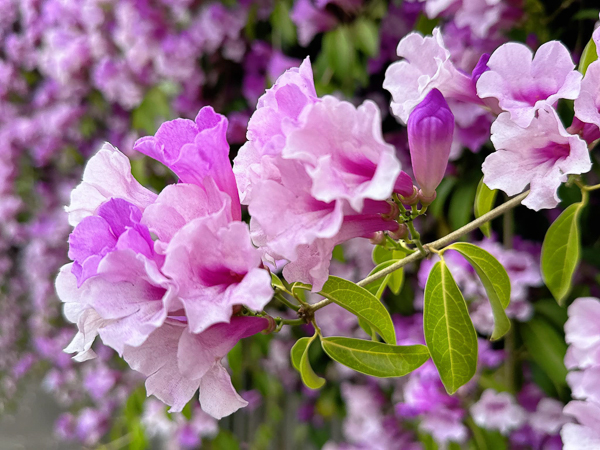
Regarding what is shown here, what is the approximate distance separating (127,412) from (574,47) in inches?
48.6

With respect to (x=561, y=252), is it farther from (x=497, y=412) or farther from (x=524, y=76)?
(x=497, y=412)

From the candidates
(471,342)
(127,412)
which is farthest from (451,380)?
(127,412)

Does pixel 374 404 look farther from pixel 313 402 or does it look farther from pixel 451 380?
pixel 451 380

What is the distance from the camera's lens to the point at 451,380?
356mm

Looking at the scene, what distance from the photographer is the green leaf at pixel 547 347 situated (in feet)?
2.92

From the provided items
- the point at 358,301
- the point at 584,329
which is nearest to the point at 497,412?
the point at 584,329

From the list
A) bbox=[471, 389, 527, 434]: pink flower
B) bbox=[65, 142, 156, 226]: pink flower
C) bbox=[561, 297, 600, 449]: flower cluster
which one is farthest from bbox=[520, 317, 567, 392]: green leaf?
bbox=[65, 142, 156, 226]: pink flower

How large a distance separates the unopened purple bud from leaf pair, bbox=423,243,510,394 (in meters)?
0.06

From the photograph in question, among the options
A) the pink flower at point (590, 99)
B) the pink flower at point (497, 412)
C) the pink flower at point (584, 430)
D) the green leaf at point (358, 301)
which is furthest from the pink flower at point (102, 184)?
the pink flower at point (497, 412)

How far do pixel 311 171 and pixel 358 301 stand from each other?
5.3 inches

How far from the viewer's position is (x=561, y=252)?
1.61 feet

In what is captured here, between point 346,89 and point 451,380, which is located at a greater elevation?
point 451,380

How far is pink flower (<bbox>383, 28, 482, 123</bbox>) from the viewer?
1.16ft

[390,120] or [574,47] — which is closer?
[574,47]
